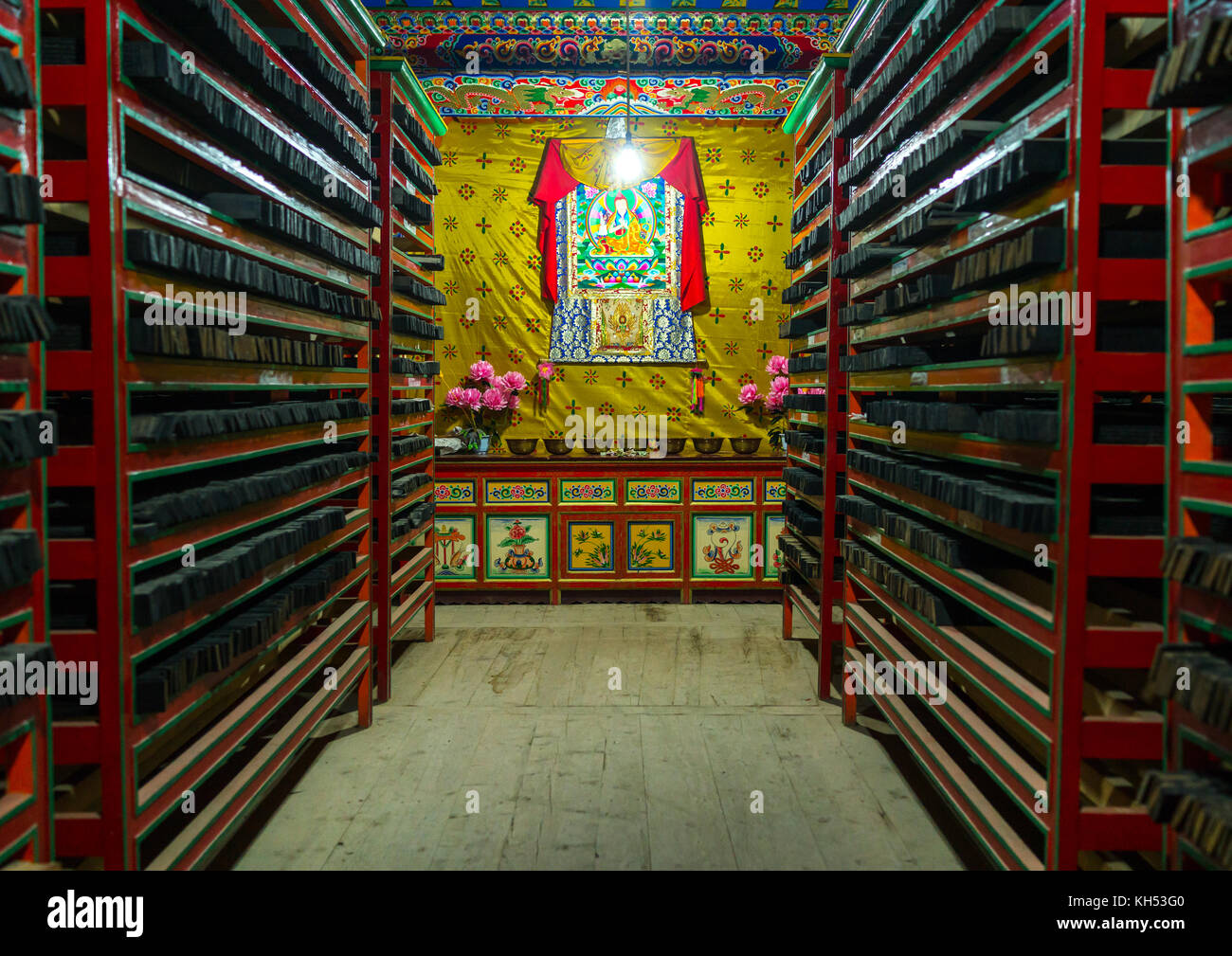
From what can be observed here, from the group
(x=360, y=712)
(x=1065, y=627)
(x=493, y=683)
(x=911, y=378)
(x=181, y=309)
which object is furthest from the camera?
(x=493, y=683)

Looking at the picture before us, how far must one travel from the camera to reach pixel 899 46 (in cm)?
288

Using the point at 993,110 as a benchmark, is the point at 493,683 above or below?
below

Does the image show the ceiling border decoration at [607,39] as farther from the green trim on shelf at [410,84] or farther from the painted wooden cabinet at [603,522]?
the painted wooden cabinet at [603,522]

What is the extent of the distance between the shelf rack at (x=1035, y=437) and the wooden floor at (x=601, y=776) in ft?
1.41

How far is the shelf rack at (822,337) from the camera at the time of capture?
3.72 metres

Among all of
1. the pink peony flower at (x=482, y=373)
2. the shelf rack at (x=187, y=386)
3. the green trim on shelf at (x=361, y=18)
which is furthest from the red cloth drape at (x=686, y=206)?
the shelf rack at (x=187, y=386)

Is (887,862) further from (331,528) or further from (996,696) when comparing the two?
(331,528)

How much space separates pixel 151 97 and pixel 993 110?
2.16 meters

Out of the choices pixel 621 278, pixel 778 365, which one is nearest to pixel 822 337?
pixel 778 365

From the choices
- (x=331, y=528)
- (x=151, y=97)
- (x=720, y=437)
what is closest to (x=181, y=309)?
(x=151, y=97)

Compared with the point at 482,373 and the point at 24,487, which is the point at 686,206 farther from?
the point at 24,487

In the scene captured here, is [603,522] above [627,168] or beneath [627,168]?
beneath

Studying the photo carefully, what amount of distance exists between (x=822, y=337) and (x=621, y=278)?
2.63m

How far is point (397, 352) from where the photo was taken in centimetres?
433
